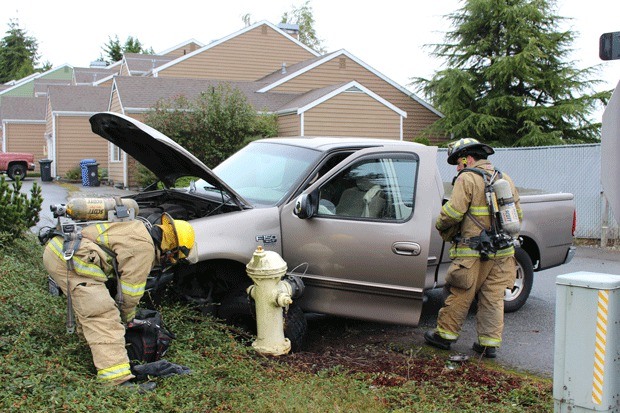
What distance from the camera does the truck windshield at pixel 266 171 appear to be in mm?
5910

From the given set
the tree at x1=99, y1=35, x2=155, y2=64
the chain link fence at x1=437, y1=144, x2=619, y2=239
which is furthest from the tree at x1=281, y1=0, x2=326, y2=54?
the chain link fence at x1=437, y1=144, x2=619, y2=239

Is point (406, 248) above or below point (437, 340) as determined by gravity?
above

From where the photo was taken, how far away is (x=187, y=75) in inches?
1221

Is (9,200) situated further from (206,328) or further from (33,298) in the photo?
(206,328)

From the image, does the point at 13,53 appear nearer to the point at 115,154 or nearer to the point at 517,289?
the point at 115,154

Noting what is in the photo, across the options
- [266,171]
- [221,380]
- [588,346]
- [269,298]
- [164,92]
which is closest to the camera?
[588,346]

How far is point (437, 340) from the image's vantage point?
589 cm

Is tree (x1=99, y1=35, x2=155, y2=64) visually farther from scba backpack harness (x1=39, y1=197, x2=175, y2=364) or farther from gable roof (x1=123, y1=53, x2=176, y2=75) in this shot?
scba backpack harness (x1=39, y1=197, x2=175, y2=364)

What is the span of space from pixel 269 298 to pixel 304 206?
788 millimetres

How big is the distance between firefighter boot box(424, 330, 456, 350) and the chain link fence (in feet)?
24.8

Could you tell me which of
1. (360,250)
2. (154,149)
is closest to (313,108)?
(154,149)

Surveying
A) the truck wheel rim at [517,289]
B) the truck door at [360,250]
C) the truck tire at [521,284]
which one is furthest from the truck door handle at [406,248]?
the truck wheel rim at [517,289]

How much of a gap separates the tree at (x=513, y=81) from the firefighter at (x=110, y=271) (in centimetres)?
1995

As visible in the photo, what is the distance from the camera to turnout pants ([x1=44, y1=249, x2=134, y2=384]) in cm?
422
